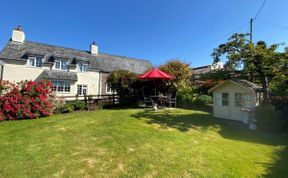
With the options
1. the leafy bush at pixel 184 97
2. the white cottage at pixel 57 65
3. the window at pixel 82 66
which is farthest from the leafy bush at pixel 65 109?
the window at pixel 82 66

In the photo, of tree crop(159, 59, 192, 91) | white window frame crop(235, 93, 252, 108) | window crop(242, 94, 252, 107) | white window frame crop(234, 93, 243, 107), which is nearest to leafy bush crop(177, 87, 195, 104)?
tree crop(159, 59, 192, 91)

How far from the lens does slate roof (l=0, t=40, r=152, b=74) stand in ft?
59.6

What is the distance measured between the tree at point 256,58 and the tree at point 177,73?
4.16 m

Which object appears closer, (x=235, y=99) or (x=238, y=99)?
(x=238, y=99)

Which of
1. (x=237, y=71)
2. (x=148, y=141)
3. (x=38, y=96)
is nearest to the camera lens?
(x=148, y=141)

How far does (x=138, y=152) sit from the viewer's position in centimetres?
494

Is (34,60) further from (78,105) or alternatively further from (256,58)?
(256,58)

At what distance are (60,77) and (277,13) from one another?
2155 cm

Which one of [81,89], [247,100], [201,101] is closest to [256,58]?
[247,100]

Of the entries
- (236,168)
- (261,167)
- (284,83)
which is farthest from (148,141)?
(284,83)

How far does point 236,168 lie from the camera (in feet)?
13.8

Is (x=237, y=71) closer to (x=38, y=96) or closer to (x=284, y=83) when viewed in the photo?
(x=284, y=83)

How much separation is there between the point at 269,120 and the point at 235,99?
7.70 feet

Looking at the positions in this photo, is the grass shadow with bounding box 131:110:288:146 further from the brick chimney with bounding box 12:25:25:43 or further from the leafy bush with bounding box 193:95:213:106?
the brick chimney with bounding box 12:25:25:43
